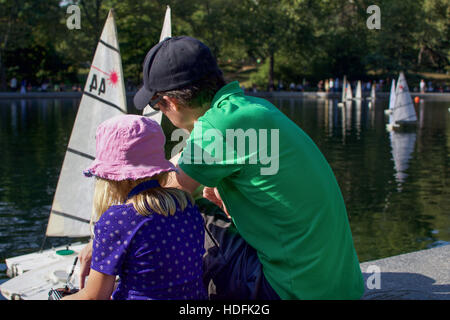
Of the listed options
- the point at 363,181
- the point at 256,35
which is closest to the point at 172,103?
the point at 363,181

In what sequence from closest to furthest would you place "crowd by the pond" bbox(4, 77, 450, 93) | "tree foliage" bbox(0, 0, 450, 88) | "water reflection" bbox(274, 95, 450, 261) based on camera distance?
"water reflection" bbox(274, 95, 450, 261) → "tree foliage" bbox(0, 0, 450, 88) → "crowd by the pond" bbox(4, 77, 450, 93)

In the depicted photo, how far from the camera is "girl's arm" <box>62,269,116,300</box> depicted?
2273 millimetres

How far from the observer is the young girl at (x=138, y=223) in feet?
7.39

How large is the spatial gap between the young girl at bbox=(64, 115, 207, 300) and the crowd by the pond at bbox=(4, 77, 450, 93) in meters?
46.1

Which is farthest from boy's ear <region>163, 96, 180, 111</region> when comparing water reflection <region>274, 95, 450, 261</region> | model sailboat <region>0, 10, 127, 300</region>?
water reflection <region>274, 95, 450, 261</region>

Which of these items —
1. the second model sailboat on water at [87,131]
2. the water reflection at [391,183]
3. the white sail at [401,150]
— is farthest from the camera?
the white sail at [401,150]

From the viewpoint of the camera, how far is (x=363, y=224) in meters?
9.66

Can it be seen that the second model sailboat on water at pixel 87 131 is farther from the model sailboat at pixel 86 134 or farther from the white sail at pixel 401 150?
the white sail at pixel 401 150

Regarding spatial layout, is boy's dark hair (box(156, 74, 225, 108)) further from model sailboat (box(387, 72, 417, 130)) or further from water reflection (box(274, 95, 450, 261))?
model sailboat (box(387, 72, 417, 130))

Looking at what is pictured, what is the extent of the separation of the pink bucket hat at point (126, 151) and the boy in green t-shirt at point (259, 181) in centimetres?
16

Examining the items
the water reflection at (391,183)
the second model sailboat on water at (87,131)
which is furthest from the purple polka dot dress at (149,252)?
the water reflection at (391,183)

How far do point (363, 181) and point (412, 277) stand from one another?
9.21 m

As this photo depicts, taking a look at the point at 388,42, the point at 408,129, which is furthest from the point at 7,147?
the point at 388,42

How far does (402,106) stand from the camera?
82.9 feet
